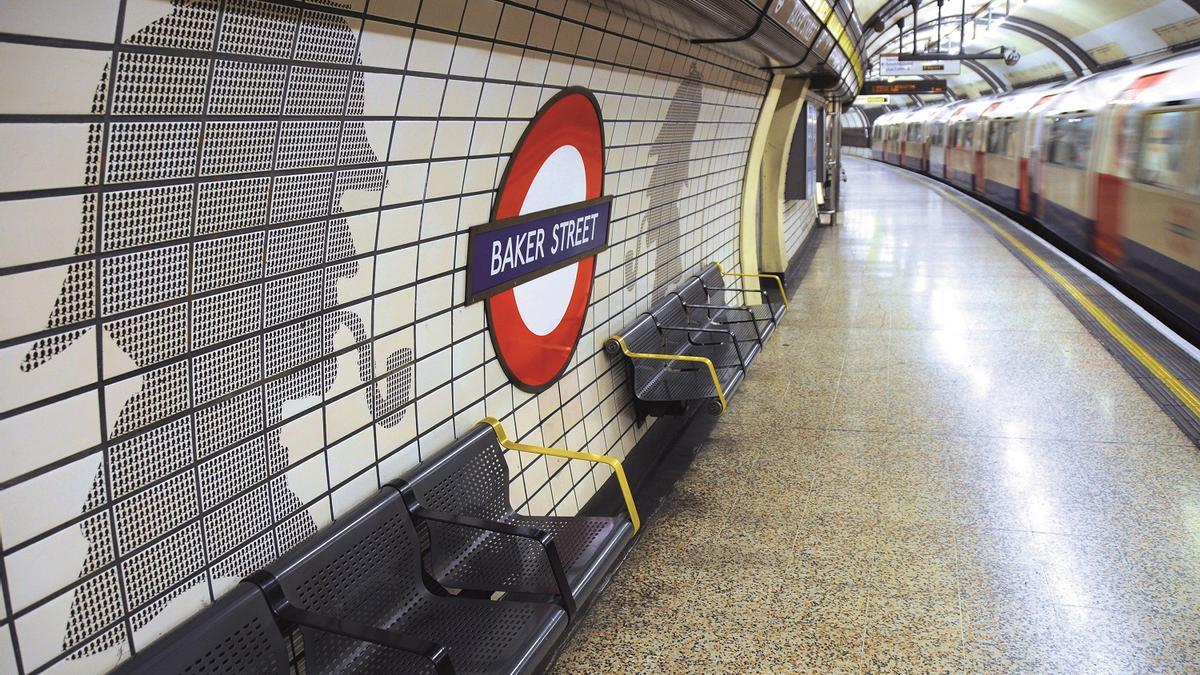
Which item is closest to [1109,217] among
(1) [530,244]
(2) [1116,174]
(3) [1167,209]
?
(2) [1116,174]

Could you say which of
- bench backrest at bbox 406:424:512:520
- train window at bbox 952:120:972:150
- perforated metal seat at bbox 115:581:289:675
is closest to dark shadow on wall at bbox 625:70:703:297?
bench backrest at bbox 406:424:512:520

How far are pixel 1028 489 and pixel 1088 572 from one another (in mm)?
766

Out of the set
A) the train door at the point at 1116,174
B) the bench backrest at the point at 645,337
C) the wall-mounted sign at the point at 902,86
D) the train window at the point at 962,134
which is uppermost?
the wall-mounted sign at the point at 902,86

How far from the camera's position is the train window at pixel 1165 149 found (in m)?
6.54

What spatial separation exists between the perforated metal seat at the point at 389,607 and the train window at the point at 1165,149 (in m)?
6.08

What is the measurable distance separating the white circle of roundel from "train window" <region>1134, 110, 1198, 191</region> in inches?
197

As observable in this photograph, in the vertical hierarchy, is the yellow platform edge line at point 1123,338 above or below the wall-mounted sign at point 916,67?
below

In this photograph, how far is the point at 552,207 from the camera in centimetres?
334

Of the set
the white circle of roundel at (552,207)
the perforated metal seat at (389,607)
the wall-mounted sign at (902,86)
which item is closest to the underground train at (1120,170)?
the wall-mounted sign at (902,86)

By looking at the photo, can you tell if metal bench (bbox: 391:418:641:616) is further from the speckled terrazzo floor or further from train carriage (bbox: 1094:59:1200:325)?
train carriage (bbox: 1094:59:1200:325)

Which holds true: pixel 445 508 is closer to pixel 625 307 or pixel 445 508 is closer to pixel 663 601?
pixel 663 601

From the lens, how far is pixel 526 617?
7.78 feet

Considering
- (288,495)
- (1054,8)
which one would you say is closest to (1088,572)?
(288,495)

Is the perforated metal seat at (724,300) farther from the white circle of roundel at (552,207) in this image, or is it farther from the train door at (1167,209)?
the train door at (1167,209)
